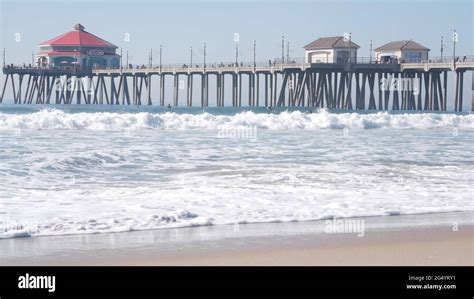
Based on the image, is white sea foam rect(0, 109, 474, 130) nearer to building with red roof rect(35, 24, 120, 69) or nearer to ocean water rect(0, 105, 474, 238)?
ocean water rect(0, 105, 474, 238)

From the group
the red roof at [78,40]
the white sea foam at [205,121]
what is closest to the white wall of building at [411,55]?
the white sea foam at [205,121]

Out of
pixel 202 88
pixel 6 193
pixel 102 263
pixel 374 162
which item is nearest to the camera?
pixel 102 263

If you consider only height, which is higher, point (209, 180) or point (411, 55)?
point (411, 55)

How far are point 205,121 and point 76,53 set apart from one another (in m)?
54.6

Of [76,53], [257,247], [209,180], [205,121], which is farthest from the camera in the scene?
[76,53]

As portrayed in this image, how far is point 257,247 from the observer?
8414 mm

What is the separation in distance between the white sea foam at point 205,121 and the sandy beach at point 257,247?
54.8ft

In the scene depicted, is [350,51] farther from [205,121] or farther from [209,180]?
[209,180]

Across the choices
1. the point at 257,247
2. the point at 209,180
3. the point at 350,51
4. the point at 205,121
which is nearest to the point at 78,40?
the point at 350,51

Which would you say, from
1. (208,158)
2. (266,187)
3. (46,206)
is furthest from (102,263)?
(208,158)
